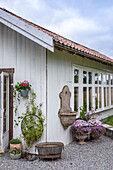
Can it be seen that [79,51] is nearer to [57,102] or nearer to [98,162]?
[57,102]

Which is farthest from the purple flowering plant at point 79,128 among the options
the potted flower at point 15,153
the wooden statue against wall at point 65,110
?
the potted flower at point 15,153

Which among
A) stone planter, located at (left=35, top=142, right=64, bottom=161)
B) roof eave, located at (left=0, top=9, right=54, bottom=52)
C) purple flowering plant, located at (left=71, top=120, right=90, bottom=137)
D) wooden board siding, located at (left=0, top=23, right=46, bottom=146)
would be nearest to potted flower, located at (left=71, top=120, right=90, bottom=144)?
purple flowering plant, located at (left=71, top=120, right=90, bottom=137)

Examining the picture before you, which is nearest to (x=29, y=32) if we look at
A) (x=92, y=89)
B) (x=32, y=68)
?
(x=32, y=68)

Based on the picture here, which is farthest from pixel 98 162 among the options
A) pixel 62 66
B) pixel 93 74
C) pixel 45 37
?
pixel 93 74

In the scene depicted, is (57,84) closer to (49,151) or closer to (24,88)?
(24,88)

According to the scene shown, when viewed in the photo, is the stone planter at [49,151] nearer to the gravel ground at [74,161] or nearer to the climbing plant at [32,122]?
the gravel ground at [74,161]

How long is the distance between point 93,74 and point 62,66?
2638 millimetres

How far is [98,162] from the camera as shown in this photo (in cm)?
468

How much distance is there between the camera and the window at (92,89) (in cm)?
689

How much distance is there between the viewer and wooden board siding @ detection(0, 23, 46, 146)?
17.0 feet

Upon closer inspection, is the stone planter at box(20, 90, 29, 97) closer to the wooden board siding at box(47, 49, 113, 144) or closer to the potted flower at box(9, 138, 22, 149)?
the wooden board siding at box(47, 49, 113, 144)

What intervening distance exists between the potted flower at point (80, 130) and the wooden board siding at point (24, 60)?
4.14ft

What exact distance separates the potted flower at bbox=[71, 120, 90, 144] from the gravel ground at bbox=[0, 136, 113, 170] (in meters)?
0.35

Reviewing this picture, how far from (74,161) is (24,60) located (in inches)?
111
